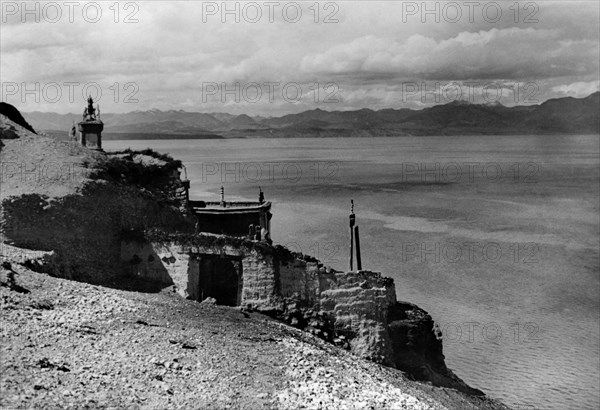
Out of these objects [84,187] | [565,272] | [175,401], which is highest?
[84,187]

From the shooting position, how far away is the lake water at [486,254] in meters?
31.1

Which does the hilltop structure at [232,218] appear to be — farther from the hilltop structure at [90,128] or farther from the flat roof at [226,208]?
the hilltop structure at [90,128]

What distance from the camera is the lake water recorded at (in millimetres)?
31078

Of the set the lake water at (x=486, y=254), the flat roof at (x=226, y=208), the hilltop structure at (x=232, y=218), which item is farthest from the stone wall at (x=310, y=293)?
the lake water at (x=486, y=254)

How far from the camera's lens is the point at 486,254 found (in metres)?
50.7

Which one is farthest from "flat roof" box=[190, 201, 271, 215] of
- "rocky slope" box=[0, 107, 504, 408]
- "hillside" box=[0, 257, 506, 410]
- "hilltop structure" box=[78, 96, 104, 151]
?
"hillside" box=[0, 257, 506, 410]

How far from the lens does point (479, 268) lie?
46.4m

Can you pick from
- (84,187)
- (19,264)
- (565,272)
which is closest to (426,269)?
Answer: (565,272)

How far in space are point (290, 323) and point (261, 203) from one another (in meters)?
9.52

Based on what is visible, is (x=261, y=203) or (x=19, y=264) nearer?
(x=19, y=264)

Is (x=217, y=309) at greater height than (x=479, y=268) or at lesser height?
greater

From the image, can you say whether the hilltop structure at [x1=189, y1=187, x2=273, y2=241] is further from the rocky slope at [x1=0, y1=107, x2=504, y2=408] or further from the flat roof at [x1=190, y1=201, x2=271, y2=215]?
the rocky slope at [x1=0, y1=107, x2=504, y2=408]

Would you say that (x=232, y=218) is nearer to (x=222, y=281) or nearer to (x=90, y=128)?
(x=222, y=281)

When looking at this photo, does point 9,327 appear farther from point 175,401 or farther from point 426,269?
point 426,269
